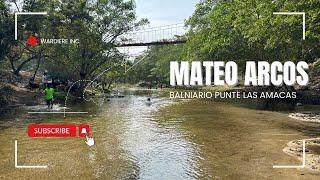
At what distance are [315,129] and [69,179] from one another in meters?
18.1

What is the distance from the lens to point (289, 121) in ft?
98.1

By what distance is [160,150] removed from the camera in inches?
738

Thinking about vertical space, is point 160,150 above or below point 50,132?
below

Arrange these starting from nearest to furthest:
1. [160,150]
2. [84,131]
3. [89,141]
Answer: [160,150] → [89,141] → [84,131]

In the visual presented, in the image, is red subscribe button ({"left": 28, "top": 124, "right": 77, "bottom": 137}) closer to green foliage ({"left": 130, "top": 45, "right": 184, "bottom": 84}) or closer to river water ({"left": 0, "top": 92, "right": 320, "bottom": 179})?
river water ({"left": 0, "top": 92, "right": 320, "bottom": 179})

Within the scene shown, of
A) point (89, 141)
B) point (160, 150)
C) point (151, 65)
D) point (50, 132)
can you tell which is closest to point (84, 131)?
point (50, 132)

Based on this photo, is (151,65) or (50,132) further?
(151,65)

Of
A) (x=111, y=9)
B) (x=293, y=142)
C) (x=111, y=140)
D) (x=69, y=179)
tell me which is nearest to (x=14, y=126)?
(x=111, y=140)

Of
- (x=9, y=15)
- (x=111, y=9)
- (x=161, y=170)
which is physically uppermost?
Answer: (x=111, y=9)

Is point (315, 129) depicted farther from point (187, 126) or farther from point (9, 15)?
point (9, 15)

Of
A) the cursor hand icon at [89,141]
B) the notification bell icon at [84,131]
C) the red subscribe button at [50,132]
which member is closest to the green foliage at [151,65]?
the notification bell icon at [84,131]

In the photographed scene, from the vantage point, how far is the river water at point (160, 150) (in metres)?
14.4

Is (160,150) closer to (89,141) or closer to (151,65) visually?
(89,141)

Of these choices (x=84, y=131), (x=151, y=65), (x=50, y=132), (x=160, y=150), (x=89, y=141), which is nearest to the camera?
(x=160, y=150)
